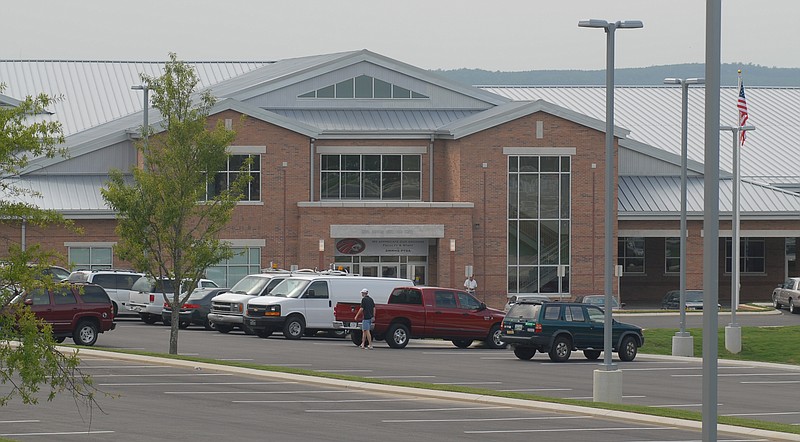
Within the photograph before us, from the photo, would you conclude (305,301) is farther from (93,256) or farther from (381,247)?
(381,247)

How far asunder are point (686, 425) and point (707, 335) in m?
8.80

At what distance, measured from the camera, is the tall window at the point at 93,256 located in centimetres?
5562

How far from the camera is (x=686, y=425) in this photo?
2059cm

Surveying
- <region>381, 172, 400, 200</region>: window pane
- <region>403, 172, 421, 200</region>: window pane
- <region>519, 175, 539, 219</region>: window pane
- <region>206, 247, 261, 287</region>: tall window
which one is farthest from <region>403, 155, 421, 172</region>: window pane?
<region>206, 247, 261, 287</region>: tall window

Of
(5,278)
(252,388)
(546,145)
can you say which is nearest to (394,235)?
(546,145)

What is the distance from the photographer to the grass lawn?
40.2 meters

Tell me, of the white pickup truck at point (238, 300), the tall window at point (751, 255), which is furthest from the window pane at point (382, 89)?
the white pickup truck at point (238, 300)

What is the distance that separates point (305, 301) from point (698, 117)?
40.3 metres

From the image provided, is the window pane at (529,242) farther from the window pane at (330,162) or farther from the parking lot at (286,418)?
the parking lot at (286,418)

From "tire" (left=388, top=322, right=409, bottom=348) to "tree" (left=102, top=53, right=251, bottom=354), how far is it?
719cm

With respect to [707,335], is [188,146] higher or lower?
higher

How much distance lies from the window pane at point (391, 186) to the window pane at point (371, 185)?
0.84 feet

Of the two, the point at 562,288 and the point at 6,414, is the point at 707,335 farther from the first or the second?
the point at 562,288

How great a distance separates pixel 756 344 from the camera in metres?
42.5
